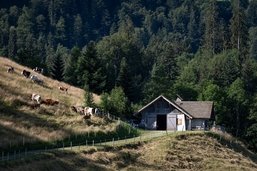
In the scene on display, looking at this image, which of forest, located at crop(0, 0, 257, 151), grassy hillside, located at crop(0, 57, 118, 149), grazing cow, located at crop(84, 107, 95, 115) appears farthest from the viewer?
forest, located at crop(0, 0, 257, 151)

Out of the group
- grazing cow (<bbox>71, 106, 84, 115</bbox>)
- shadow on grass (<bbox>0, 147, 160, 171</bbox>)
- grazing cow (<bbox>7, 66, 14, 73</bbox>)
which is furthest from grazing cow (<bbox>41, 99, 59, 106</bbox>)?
grazing cow (<bbox>7, 66, 14, 73</bbox>)

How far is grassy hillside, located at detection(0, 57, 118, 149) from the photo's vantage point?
57156 mm

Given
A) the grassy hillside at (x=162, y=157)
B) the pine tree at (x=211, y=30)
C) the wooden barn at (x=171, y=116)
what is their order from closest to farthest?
the grassy hillside at (x=162, y=157), the wooden barn at (x=171, y=116), the pine tree at (x=211, y=30)

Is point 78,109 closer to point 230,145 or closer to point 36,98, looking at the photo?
point 36,98

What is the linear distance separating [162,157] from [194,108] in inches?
978

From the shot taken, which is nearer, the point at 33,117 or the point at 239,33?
the point at 33,117

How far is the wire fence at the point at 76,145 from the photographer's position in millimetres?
50281

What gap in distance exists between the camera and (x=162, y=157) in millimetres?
60188

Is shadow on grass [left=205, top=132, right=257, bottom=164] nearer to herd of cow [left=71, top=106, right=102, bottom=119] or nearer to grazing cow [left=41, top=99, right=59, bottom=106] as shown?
herd of cow [left=71, top=106, right=102, bottom=119]

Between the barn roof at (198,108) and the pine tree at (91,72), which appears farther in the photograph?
the pine tree at (91,72)

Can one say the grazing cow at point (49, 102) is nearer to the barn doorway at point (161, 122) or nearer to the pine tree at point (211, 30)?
the barn doorway at point (161, 122)

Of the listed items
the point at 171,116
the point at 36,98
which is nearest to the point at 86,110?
the point at 36,98

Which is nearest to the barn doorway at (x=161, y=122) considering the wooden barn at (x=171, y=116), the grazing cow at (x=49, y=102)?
the wooden barn at (x=171, y=116)

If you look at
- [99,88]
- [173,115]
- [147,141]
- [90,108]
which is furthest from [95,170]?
[99,88]
